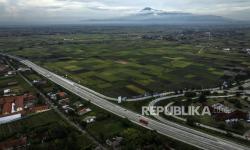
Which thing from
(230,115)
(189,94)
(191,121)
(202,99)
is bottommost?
(191,121)

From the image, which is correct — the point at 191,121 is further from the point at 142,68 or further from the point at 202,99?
the point at 142,68

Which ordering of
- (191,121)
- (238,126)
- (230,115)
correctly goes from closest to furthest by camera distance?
(238,126), (191,121), (230,115)

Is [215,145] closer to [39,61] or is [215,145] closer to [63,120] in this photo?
[63,120]

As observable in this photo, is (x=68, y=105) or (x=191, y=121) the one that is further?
(x=68, y=105)

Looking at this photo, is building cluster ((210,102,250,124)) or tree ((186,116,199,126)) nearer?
tree ((186,116,199,126))

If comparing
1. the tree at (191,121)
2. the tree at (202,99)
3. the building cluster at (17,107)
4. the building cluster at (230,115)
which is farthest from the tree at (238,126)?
the building cluster at (17,107)

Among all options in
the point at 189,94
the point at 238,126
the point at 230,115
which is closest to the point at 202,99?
the point at 189,94

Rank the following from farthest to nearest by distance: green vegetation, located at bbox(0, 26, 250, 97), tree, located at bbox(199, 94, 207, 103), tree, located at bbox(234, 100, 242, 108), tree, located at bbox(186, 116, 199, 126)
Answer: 1. green vegetation, located at bbox(0, 26, 250, 97)
2. tree, located at bbox(199, 94, 207, 103)
3. tree, located at bbox(234, 100, 242, 108)
4. tree, located at bbox(186, 116, 199, 126)

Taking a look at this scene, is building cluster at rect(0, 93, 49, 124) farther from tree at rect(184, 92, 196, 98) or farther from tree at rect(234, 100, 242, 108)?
tree at rect(234, 100, 242, 108)

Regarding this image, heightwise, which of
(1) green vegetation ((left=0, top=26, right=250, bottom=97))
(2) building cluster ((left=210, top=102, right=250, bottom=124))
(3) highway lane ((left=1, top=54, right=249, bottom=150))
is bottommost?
(3) highway lane ((left=1, top=54, right=249, bottom=150))

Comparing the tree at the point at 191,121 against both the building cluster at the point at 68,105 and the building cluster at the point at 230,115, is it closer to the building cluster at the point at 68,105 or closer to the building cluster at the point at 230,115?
the building cluster at the point at 230,115

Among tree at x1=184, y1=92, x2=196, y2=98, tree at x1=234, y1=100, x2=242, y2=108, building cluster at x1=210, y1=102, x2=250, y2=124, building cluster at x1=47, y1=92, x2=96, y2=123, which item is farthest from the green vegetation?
building cluster at x1=210, y1=102, x2=250, y2=124
